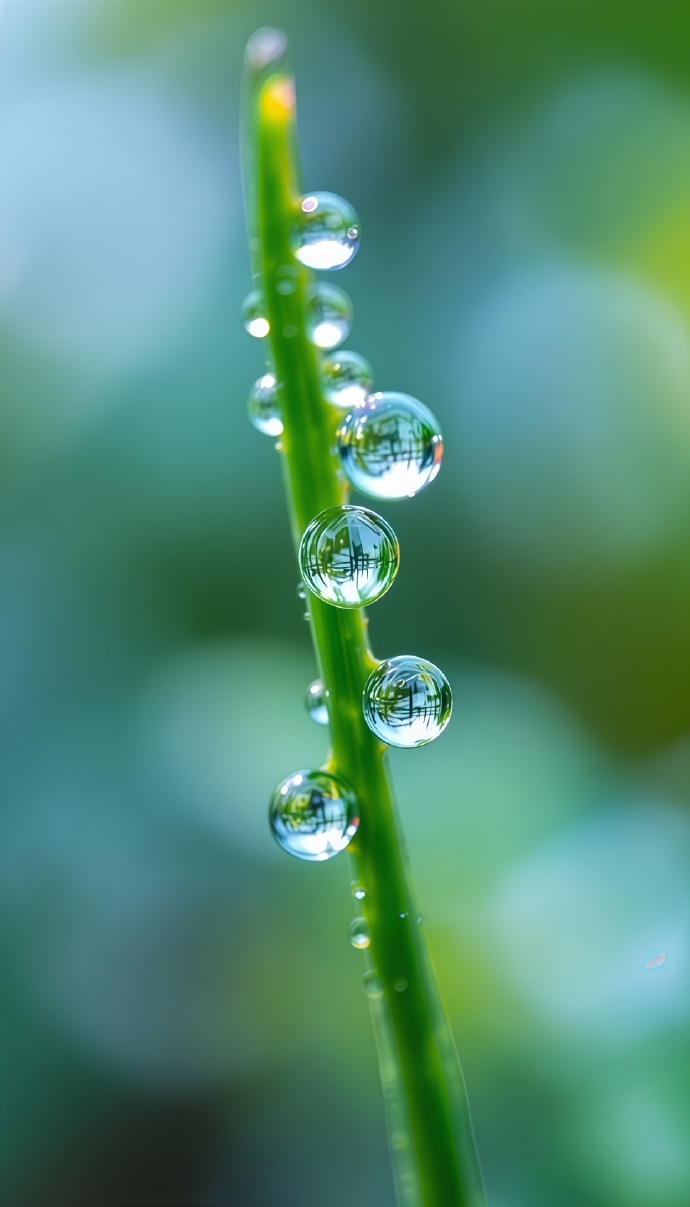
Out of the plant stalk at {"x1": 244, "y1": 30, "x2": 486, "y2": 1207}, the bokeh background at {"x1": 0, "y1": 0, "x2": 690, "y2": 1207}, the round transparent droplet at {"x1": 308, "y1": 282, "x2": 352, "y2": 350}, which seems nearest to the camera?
the plant stalk at {"x1": 244, "y1": 30, "x2": 486, "y2": 1207}

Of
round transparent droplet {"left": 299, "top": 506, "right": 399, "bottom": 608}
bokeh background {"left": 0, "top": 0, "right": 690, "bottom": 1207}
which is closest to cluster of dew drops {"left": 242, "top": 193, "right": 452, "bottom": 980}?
round transparent droplet {"left": 299, "top": 506, "right": 399, "bottom": 608}

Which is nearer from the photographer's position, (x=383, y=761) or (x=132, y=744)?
(x=383, y=761)

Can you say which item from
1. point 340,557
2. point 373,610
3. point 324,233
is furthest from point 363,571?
point 373,610

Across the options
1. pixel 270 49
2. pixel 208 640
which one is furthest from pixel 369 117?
pixel 270 49

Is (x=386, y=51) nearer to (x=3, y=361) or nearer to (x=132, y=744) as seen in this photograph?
(x=3, y=361)

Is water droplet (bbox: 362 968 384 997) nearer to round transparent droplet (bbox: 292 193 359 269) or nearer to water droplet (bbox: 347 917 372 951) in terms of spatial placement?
water droplet (bbox: 347 917 372 951)

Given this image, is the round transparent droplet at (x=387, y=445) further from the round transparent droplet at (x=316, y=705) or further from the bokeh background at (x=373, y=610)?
the bokeh background at (x=373, y=610)

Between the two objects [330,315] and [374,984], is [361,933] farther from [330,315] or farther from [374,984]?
[330,315]

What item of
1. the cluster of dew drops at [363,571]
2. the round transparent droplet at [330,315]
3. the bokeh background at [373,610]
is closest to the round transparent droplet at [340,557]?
the cluster of dew drops at [363,571]
